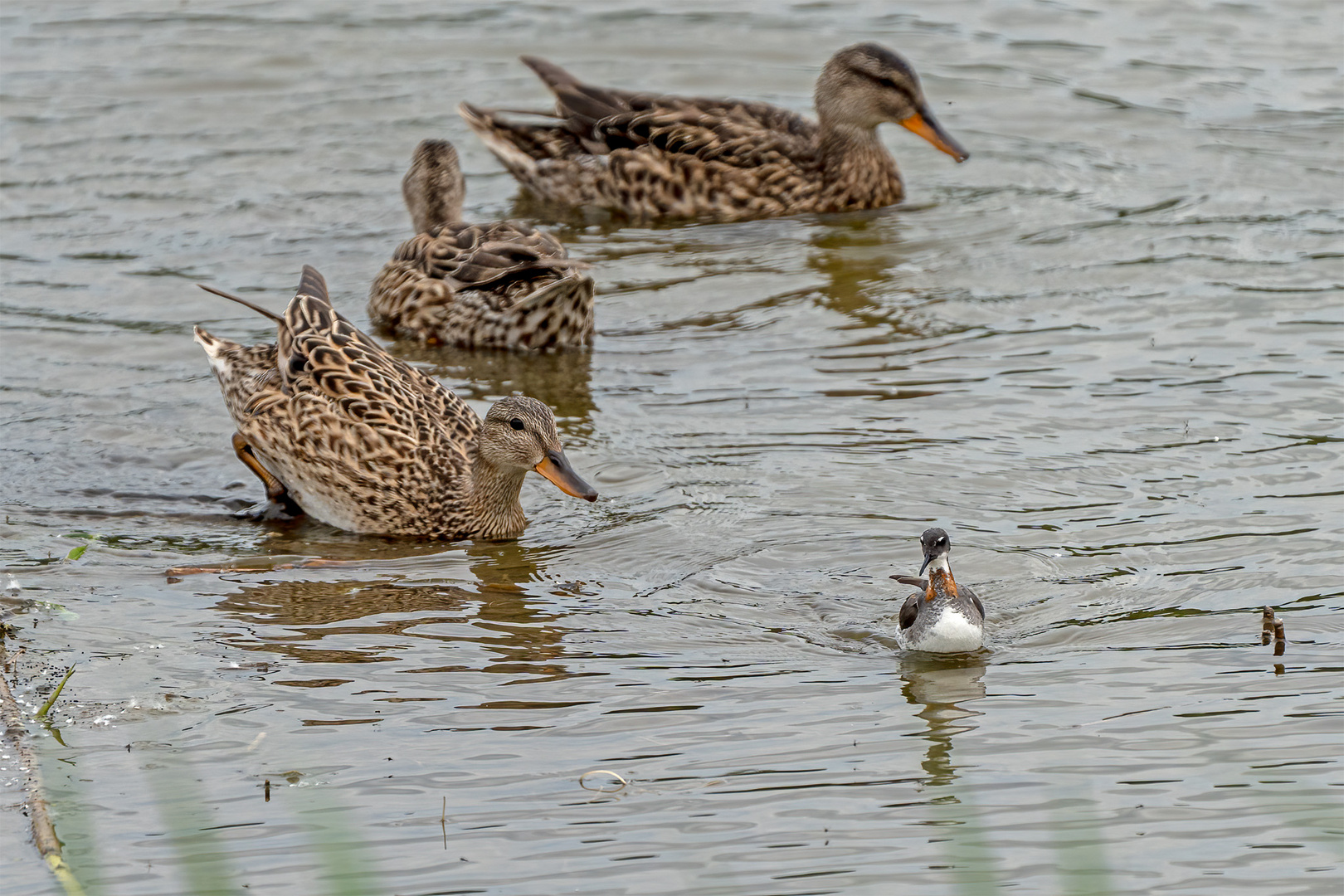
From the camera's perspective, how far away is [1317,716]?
586cm

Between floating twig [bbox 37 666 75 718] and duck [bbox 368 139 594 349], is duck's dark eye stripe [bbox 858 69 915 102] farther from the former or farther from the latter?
floating twig [bbox 37 666 75 718]

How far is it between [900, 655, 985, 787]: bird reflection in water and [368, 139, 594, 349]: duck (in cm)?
437

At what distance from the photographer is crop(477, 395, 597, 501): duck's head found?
7.86 m

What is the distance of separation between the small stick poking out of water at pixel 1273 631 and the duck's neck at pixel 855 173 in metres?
7.14

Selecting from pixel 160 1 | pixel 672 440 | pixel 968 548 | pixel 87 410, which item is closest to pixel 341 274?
pixel 87 410

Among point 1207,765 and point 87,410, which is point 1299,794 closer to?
point 1207,765

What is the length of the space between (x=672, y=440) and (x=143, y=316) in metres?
3.65

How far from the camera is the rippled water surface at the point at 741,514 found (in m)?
5.22

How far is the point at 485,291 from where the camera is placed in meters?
10.6

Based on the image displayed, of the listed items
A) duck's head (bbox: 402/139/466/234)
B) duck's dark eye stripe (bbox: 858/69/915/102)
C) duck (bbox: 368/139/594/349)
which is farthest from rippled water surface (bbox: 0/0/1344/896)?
duck's dark eye stripe (bbox: 858/69/915/102)

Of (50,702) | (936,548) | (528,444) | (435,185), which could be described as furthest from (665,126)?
(50,702)

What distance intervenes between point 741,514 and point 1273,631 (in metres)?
2.36

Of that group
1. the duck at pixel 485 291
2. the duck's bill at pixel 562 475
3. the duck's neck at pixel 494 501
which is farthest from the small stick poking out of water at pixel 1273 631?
the duck at pixel 485 291

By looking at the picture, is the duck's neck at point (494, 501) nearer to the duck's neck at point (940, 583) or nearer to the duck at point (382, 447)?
the duck at point (382, 447)
